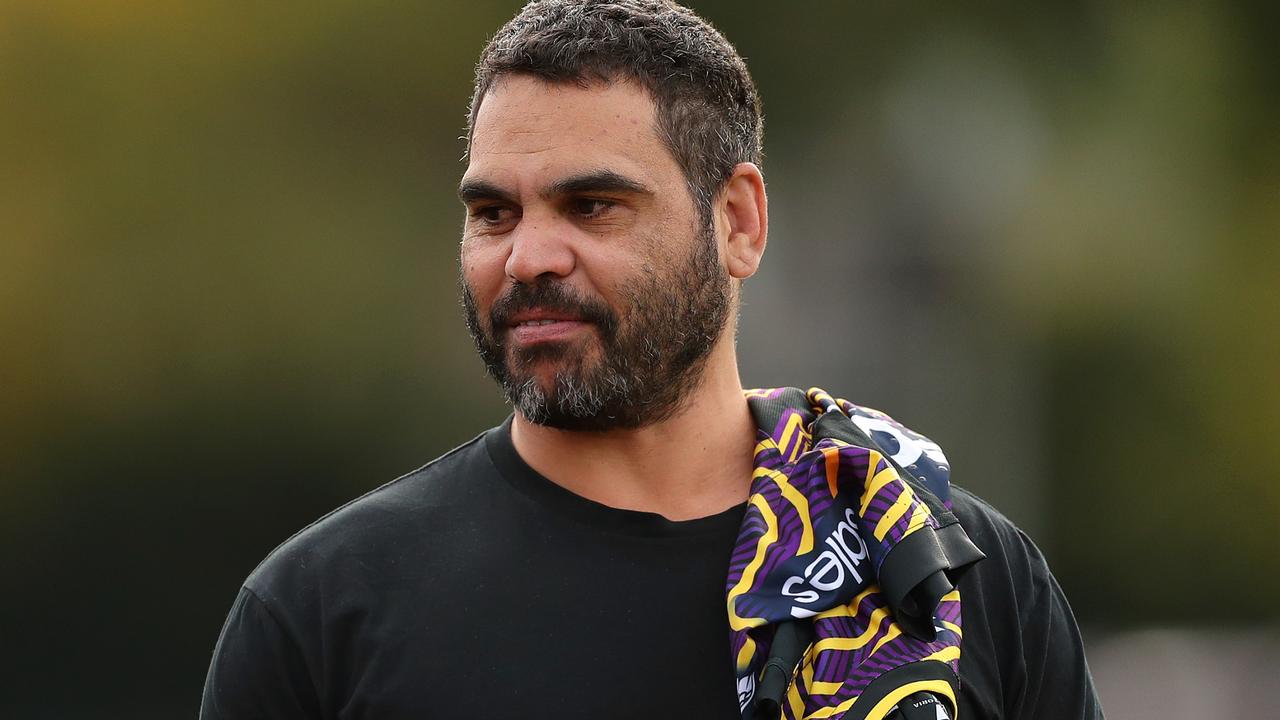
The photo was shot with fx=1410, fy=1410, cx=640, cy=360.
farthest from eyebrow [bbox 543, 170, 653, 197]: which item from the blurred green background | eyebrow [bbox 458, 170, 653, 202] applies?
the blurred green background

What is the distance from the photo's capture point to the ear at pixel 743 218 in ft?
6.42

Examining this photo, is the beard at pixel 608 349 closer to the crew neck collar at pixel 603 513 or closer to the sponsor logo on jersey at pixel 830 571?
the crew neck collar at pixel 603 513

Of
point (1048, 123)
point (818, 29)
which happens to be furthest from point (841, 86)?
point (1048, 123)

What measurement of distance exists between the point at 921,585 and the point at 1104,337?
163 inches

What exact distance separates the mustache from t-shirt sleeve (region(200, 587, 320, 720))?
476mm

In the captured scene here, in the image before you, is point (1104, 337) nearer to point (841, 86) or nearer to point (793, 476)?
point (841, 86)

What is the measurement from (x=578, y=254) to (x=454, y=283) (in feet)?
10.8

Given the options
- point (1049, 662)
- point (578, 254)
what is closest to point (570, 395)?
point (578, 254)

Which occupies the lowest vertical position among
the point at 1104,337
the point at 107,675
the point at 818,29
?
the point at 107,675

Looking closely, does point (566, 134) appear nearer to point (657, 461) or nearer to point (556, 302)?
point (556, 302)

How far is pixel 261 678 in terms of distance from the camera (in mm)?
1646

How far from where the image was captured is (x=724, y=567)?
1.76 m

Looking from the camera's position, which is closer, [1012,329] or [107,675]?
[107,675]

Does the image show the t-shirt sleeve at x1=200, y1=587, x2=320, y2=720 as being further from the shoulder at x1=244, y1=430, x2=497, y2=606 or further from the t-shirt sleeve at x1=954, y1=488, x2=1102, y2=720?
the t-shirt sleeve at x1=954, y1=488, x2=1102, y2=720
